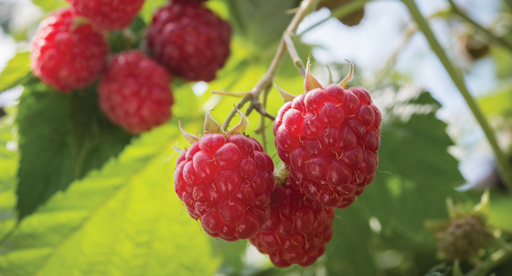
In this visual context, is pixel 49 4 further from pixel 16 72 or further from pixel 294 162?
pixel 294 162

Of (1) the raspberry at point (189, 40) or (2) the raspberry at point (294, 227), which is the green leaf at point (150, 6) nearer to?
(1) the raspberry at point (189, 40)

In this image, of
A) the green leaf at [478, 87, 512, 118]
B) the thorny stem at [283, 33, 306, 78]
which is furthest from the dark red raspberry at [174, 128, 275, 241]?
the green leaf at [478, 87, 512, 118]

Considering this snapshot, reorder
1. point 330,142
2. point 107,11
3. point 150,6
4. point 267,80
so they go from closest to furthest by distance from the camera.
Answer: point 330,142 → point 267,80 → point 107,11 → point 150,6

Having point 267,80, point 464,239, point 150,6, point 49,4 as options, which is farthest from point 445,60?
point 49,4

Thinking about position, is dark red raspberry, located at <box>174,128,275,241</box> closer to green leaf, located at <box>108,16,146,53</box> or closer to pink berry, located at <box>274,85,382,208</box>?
pink berry, located at <box>274,85,382,208</box>

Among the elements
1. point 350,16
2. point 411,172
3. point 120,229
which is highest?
point 350,16

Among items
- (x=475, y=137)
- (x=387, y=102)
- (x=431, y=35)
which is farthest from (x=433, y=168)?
(x=475, y=137)

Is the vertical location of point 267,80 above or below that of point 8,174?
above
